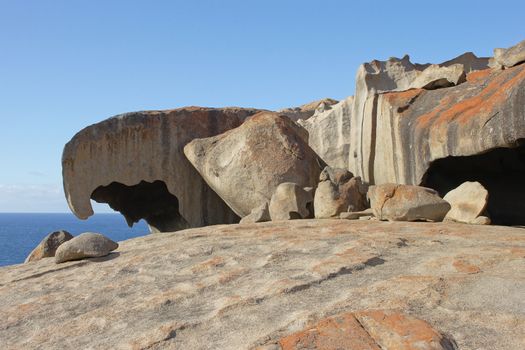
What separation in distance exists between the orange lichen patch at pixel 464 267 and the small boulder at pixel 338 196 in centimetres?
338

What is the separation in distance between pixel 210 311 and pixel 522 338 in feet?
5.68

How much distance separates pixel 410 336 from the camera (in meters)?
2.97

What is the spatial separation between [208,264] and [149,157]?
6.45 m

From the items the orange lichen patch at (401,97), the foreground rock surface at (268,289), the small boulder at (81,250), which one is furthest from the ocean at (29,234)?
the foreground rock surface at (268,289)

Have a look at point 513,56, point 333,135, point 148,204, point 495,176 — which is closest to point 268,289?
point 513,56

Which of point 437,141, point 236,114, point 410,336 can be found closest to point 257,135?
point 236,114

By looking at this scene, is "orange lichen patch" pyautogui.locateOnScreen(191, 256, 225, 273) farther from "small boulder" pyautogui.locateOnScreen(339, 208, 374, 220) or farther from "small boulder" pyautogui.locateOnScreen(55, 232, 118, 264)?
"small boulder" pyautogui.locateOnScreen(339, 208, 374, 220)

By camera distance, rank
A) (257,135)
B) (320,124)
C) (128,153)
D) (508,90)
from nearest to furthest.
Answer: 1. (508,90)
2. (257,135)
3. (128,153)
4. (320,124)

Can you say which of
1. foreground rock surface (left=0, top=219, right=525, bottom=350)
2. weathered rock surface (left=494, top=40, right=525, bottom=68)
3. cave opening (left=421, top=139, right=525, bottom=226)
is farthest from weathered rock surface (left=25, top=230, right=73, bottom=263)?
weathered rock surface (left=494, top=40, right=525, bottom=68)

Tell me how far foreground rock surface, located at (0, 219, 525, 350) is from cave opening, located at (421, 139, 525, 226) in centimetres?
269

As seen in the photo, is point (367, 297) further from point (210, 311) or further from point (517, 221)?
point (517, 221)

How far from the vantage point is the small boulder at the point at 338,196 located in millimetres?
7730

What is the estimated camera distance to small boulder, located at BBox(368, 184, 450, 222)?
648 cm

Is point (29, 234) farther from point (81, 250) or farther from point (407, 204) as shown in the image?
point (407, 204)
